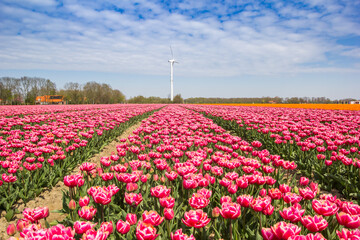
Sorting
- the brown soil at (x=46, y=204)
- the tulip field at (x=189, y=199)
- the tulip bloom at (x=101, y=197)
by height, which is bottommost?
the brown soil at (x=46, y=204)

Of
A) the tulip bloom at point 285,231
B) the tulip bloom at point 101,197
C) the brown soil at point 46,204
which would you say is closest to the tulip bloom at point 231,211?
the tulip bloom at point 285,231

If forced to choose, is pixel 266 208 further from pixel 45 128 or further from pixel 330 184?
pixel 45 128

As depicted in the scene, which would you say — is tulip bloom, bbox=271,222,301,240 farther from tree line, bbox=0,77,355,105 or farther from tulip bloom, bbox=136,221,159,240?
tree line, bbox=0,77,355,105

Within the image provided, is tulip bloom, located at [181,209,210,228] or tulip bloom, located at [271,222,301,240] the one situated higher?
tulip bloom, located at [271,222,301,240]

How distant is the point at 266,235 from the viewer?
1796mm

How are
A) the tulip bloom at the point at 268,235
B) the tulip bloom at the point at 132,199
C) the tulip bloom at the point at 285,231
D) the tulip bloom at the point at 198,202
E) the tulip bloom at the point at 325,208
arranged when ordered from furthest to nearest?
the tulip bloom at the point at 132,199, the tulip bloom at the point at 198,202, the tulip bloom at the point at 325,208, the tulip bloom at the point at 268,235, the tulip bloom at the point at 285,231

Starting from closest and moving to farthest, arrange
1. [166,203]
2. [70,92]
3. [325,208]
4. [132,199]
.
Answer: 1. [325,208]
2. [166,203]
3. [132,199]
4. [70,92]

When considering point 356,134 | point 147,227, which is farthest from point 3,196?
point 356,134

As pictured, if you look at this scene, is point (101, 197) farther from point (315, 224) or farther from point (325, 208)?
point (325, 208)

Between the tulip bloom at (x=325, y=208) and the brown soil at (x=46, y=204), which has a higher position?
the tulip bloom at (x=325, y=208)

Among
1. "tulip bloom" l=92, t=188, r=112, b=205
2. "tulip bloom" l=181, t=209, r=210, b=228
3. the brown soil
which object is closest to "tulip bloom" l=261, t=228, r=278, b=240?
"tulip bloom" l=181, t=209, r=210, b=228

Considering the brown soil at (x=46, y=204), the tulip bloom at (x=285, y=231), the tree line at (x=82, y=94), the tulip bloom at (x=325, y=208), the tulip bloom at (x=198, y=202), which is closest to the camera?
the tulip bloom at (x=285, y=231)

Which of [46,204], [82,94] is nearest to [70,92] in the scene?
[82,94]

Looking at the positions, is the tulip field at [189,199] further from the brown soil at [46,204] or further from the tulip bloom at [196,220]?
the brown soil at [46,204]
